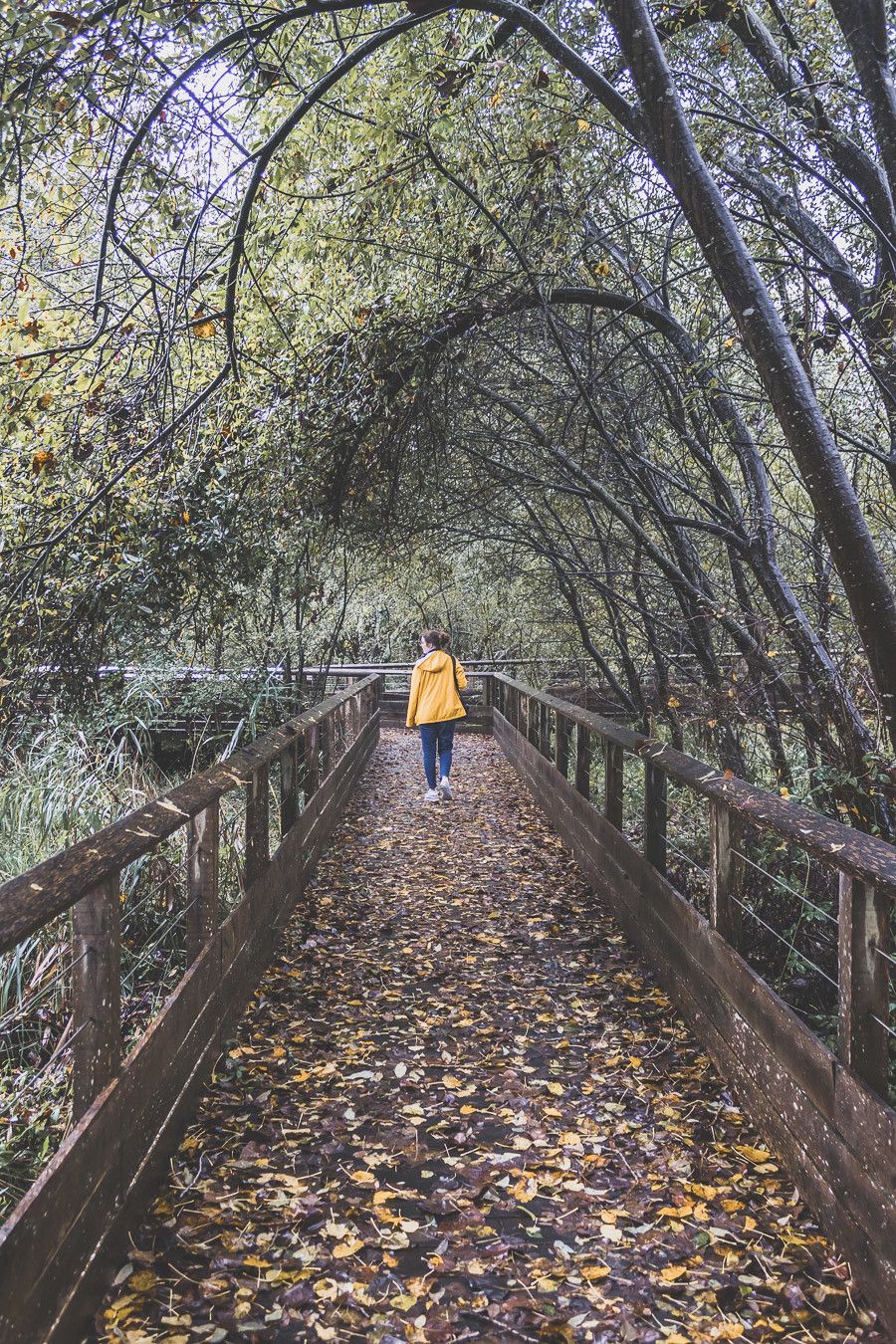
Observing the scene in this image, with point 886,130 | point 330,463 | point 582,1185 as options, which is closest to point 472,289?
point 330,463

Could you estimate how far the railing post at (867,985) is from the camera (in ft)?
8.04

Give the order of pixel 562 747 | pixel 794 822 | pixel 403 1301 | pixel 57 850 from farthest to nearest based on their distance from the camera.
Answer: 1. pixel 562 747
2. pixel 57 850
3. pixel 794 822
4. pixel 403 1301

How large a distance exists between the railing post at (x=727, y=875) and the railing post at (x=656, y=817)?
110 centimetres

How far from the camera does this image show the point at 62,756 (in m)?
6.94

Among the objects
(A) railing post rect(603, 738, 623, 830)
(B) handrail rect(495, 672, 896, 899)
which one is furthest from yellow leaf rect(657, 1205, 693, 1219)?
(A) railing post rect(603, 738, 623, 830)

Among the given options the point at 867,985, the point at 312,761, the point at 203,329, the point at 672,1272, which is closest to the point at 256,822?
the point at 312,761

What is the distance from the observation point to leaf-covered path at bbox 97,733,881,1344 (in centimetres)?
239

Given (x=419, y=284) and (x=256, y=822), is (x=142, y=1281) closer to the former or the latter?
(x=256, y=822)

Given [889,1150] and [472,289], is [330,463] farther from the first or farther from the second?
[889,1150]

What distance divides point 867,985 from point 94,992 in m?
2.21

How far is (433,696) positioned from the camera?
9711 mm

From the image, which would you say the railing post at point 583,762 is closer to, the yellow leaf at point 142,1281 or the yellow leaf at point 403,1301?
the yellow leaf at point 403,1301

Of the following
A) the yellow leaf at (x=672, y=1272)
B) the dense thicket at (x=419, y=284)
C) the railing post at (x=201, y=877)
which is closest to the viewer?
the yellow leaf at (x=672, y=1272)

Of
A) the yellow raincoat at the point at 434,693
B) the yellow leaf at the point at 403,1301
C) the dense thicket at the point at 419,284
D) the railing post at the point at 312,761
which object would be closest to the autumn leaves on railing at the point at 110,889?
the yellow leaf at the point at 403,1301
